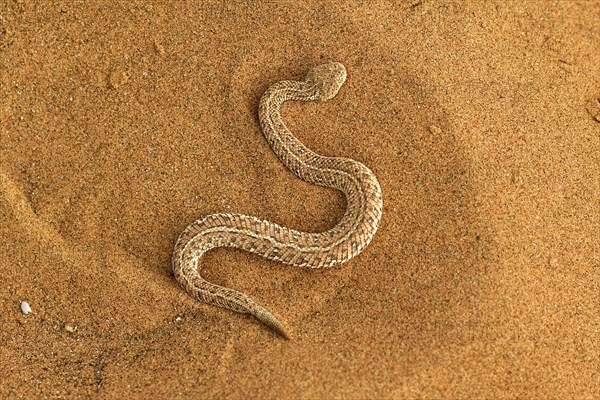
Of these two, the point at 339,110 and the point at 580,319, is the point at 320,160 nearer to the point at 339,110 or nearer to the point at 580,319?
the point at 339,110

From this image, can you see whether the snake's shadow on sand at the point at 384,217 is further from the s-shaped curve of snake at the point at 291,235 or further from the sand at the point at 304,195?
the s-shaped curve of snake at the point at 291,235

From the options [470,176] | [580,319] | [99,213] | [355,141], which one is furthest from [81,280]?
[580,319]

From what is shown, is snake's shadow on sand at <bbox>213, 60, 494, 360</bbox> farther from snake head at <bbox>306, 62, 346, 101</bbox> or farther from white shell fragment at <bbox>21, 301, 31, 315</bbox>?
white shell fragment at <bbox>21, 301, 31, 315</bbox>

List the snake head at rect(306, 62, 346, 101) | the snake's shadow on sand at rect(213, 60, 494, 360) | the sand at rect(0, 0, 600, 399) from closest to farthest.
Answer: the sand at rect(0, 0, 600, 399), the snake's shadow on sand at rect(213, 60, 494, 360), the snake head at rect(306, 62, 346, 101)

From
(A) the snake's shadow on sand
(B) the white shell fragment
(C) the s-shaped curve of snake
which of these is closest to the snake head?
(A) the snake's shadow on sand

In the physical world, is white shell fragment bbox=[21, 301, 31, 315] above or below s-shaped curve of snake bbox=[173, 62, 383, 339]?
below

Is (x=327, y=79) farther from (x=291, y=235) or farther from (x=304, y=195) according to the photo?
(x=291, y=235)

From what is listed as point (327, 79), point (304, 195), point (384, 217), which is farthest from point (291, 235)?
point (327, 79)
